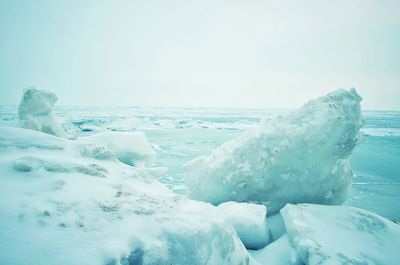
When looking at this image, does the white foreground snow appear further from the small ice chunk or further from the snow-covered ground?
the small ice chunk

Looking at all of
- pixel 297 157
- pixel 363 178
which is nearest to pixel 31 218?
pixel 297 157

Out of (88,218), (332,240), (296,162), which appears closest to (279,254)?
(332,240)

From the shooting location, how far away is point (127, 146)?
514cm

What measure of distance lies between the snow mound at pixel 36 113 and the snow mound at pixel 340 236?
4.84 m

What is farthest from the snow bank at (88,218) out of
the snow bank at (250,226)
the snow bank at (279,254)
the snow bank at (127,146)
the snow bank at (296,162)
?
the snow bank at (127,146)

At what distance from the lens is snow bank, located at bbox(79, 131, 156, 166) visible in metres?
4.99

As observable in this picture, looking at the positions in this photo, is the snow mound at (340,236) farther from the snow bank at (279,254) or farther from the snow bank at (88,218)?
the snow bank at (88,218)

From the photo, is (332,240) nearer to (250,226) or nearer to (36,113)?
(250,226)

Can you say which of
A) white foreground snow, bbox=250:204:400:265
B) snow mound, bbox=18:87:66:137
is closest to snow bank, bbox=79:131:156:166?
snow mound, bbox=18:87:66:137

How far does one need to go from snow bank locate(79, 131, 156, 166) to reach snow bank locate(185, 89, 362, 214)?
1986 millimetres

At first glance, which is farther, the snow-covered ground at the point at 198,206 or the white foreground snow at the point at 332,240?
the white foreground snow at the point at 332,240

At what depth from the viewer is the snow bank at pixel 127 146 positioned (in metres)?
4.99

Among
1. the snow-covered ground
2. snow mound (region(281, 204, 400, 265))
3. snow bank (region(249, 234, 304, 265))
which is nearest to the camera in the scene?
the snow-covered ground

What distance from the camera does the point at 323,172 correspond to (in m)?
3.54
